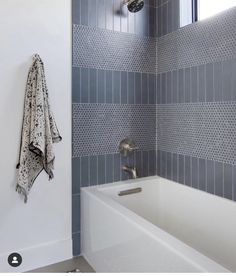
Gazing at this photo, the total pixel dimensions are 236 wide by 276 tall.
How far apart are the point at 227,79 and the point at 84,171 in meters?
1.28

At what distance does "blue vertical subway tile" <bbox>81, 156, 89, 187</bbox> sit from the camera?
7.02ft

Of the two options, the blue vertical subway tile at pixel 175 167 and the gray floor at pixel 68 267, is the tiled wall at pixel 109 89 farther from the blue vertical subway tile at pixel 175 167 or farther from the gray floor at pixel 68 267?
the blue vertical subway tile at pixel 175 167

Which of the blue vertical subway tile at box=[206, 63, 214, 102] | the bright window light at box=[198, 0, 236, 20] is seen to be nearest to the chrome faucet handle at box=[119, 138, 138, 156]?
the blue vertical subway tile at box=[206, 63, 214, 102]

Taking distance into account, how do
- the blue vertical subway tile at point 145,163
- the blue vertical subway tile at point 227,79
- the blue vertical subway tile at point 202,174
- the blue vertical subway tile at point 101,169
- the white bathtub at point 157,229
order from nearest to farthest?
the white bathtub at point 157,229 < the blue vertical subway tile at point 227,79 < the blue vertical subway tile at point 202,174 < the blue vertical subway tile at point 101,169 < the blue vertical subway tile at point 145,163

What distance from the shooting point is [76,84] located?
2076 millimetres

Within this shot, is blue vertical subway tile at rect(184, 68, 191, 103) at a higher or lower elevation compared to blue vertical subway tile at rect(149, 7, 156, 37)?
lower

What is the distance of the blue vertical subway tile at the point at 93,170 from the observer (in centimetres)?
217

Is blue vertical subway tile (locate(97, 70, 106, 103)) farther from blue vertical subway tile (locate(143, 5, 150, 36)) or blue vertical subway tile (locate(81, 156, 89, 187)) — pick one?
blue vertical subway tile (locate(143, 5, 150, 36))

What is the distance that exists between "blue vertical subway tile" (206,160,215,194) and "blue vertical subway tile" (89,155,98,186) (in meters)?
0.89

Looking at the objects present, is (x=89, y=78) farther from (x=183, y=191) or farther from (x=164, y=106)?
(x=183, y=191)

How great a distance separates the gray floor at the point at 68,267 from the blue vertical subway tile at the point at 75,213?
24 cm

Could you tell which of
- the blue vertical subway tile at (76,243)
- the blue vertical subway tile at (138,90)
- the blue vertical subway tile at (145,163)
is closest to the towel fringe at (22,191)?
the blue vertical subway tile at (76,243)

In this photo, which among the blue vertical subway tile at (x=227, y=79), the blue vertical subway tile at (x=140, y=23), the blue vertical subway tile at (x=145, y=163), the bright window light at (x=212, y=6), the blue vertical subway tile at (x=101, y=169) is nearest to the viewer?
the blue vertical subway tile at (x=227, y=79)

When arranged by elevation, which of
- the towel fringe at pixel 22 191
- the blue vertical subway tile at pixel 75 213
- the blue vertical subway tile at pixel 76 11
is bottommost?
the blue vertical subway tile at pixel 75 213
